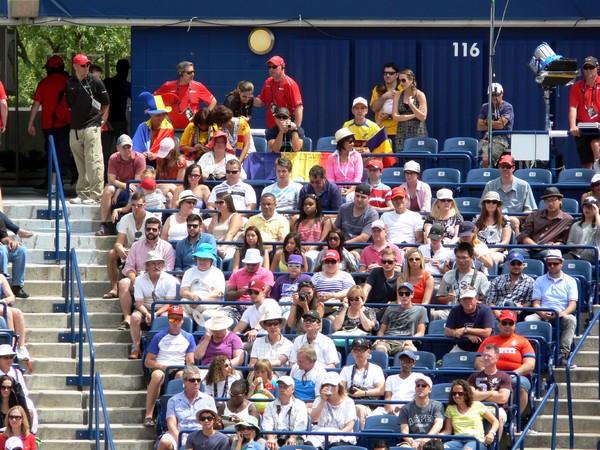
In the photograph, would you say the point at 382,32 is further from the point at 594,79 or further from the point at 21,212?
the point at 21,212

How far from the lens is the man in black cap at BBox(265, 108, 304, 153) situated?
848 inches

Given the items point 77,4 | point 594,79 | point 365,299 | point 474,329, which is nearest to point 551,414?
point 474,329

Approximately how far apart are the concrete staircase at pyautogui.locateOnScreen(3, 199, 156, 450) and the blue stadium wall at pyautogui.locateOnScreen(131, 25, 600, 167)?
3408 millimetres

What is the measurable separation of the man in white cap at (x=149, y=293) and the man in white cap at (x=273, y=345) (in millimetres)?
1454

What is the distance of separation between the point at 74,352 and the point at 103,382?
2.37 ft

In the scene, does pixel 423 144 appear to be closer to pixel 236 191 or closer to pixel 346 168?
pixel 346 168

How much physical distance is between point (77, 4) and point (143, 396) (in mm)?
6931

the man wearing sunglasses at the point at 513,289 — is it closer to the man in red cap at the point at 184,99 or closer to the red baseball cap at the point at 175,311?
the red baseball cap at the point at 175,311

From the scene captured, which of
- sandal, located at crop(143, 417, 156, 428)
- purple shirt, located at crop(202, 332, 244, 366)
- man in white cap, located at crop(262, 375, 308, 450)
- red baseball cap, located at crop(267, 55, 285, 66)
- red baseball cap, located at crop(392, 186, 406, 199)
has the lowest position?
sandal, located at crop(143, 417, 156, 428)

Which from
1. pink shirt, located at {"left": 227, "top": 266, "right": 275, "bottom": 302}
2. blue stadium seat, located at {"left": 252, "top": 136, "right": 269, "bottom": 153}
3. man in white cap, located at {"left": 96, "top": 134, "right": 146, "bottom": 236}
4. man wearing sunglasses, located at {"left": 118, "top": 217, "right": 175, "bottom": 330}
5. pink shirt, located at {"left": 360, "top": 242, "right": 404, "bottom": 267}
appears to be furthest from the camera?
blue stadium seat, located at {"left": 252, "top": 136, "right": 269, "bottom": 153}

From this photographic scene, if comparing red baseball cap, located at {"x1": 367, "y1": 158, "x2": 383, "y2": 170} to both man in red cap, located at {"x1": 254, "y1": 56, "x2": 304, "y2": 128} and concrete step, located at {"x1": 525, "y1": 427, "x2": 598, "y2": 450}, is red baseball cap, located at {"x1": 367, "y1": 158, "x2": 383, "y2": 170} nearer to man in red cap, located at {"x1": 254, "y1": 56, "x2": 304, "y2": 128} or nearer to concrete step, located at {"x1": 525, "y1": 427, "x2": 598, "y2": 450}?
man in red cap, located at {"x1": 254, "y1": 56, "x2": 304, "y2": 128}

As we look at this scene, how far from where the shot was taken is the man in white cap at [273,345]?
17.8 metres

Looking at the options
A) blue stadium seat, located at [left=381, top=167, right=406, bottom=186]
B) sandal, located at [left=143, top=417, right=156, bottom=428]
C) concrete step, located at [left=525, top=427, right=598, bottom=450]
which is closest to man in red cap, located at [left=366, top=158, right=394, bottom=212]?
blue stadium seat, located at [left=381, top=167, right=406, bottom=186]

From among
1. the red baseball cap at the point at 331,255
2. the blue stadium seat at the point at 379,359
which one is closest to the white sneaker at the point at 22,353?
the red baseball cap at the point at 331,255
